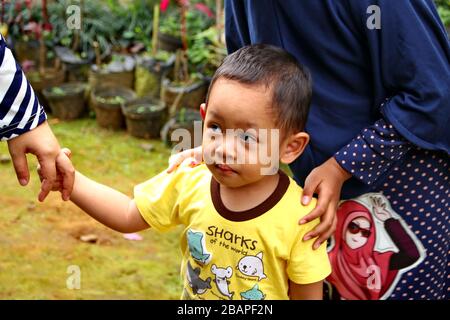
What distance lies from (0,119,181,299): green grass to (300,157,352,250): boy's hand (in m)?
1.68

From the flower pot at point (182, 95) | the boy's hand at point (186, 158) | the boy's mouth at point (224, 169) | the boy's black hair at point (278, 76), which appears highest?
the boy's black hair at point (278, 76)

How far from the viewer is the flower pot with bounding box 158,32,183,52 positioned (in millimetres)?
6246

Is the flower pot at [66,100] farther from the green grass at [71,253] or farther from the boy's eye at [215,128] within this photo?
the boy's eye at [215,128]

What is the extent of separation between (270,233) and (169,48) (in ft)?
15.7

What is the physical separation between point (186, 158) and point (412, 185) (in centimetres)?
63

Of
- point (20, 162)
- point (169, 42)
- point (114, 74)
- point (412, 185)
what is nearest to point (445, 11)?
point (169, 42)

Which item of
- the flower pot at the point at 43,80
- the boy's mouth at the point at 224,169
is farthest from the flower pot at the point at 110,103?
the boy's mouth at the point at 224,169

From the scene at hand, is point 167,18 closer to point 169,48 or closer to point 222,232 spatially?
point 169,48

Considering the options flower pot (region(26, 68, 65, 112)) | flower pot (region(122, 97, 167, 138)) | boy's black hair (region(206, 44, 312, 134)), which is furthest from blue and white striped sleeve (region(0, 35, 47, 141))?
flower pot (region(26, 68, 65, 112))

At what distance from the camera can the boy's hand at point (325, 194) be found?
67.6 inches

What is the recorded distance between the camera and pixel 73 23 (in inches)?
201

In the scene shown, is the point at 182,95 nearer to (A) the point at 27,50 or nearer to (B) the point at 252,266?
(A) the point at 27,50

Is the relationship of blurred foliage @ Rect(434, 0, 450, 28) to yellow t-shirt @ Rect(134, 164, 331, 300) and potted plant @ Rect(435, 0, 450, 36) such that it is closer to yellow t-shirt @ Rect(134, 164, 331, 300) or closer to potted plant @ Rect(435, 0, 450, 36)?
potted plant @ Rect(435, 0, 450, 36)

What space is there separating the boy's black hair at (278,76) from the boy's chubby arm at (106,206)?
475 mm
